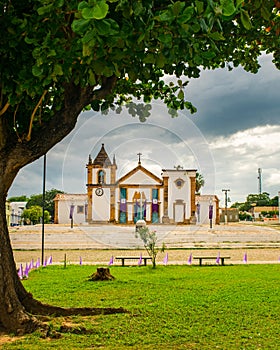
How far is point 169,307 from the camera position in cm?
745

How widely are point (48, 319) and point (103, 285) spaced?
3698 mm

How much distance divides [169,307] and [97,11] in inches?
232

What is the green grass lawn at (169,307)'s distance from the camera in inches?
220

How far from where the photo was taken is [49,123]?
20.2 ft

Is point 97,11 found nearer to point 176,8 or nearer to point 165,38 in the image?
point 176,8

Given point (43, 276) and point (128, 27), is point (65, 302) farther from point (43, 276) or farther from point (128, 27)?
point (128, 27)

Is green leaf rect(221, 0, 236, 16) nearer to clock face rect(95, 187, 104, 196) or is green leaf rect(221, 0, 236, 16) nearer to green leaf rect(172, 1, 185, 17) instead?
green leaf rect(172, 1, 185, 17)

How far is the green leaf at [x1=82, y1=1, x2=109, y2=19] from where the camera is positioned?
2.34 m

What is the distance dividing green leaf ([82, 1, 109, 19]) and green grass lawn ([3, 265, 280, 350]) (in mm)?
4077

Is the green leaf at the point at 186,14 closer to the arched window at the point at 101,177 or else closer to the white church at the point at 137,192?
the white church at the point at 137,192

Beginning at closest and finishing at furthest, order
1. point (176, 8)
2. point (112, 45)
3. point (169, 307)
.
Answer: point (176, 8)
point (112, 45)
point (169, 307)

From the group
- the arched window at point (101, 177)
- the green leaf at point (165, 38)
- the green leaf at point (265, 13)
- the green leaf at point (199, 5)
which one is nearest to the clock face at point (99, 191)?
the arched window at point (101, 177)

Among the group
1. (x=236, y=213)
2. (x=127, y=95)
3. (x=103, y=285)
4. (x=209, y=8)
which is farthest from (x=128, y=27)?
(x=236, y=213)

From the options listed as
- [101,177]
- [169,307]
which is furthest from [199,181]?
[169,307]
